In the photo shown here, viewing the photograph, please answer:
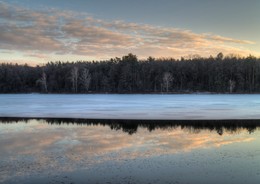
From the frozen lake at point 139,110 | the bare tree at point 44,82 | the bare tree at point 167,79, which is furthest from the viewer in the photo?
the bare tree at point 44,82

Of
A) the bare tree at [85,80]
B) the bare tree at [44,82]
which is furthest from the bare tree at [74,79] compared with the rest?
the bare tree at [44,82]

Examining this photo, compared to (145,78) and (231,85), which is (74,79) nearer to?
(145,78)

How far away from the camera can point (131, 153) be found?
958 centimetres

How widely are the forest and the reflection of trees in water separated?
59.0 meters

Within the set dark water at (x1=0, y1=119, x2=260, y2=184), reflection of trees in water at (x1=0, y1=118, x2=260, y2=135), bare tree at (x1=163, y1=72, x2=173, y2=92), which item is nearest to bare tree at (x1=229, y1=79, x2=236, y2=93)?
bare tree at (x1=163, y1=72, x2=173, y2=92)

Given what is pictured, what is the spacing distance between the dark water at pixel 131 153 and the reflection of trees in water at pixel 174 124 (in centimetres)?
5

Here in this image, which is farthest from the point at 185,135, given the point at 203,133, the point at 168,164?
the point at 168,164

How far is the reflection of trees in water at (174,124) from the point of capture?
1462cm

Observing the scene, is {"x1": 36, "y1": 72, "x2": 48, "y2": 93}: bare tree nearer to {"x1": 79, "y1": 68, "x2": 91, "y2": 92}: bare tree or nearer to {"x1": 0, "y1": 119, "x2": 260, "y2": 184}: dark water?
{"x1": 79, "y1": 68, "x2": 91, "y2": 92}: bare tree

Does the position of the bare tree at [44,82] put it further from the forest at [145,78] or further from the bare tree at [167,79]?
the bare tree at [167,79]

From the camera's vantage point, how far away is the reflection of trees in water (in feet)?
48.0

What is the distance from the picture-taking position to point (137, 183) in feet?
22.2

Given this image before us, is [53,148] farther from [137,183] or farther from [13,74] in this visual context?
[13,74]

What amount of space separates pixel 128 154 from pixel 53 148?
2533 mm
